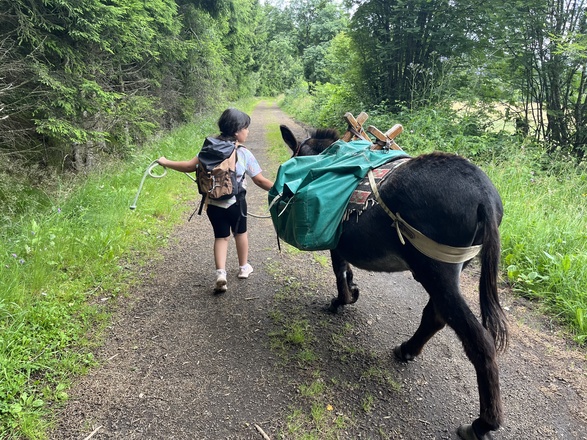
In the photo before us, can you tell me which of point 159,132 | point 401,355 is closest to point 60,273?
point 401,355

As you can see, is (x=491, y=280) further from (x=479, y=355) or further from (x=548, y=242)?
(x=548, y=242)

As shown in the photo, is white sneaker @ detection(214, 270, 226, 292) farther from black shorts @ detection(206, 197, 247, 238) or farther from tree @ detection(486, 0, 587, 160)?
tree @ detection(486, 0, 587, 160)

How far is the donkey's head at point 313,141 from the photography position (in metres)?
3.12

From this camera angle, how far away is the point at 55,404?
2.07m

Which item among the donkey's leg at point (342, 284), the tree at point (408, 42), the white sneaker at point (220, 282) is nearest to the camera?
the donkey's leg at point (342, 284)

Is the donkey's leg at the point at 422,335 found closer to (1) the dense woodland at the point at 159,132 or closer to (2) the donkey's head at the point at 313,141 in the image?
(1) the dense woodland at the point at 159,132

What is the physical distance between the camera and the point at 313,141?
318 cm

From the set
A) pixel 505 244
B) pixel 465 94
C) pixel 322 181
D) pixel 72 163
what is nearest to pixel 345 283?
pixel 322 181

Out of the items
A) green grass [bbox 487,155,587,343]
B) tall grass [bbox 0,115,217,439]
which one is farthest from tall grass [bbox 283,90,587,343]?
tall grass [bbox 0,115,217,439]

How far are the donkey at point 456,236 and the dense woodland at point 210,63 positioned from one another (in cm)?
502

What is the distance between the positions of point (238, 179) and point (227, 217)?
0.41 metres

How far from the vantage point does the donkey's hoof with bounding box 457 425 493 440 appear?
1.89m

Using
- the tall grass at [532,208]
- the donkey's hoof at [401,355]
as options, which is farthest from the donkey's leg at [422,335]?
the tall grass at [532,208]

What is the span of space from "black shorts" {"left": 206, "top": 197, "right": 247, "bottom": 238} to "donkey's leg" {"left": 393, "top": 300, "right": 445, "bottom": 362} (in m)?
1.88
